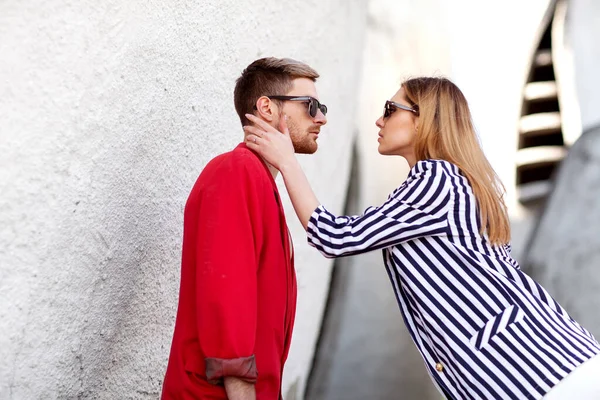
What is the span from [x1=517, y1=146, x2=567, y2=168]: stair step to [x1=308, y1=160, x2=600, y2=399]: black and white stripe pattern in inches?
120

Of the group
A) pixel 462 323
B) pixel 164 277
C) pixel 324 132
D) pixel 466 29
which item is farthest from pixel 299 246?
pixel 466 29

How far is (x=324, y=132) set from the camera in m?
3.64

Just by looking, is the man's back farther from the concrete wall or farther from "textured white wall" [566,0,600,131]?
"textured white wall" [566,0,600,131]

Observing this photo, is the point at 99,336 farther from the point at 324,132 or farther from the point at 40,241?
the point at 324,132

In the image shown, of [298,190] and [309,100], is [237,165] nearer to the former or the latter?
[298,190]

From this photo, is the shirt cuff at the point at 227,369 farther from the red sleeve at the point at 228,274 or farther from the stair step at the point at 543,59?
the stair step at the point at 543,59

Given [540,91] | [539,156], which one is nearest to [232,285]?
[539,156]

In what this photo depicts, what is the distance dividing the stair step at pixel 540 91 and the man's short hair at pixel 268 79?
310 cm

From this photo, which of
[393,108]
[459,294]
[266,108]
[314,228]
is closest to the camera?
[459,294]

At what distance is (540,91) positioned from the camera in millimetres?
4855

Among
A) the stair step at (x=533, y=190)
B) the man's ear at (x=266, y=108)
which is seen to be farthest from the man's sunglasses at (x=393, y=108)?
the stair step at (x=533, y=190)

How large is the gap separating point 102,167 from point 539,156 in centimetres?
347

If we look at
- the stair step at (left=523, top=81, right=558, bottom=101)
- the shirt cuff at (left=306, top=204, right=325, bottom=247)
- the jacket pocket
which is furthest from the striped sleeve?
the stair step at (left=523, top=81, right=558, bottom=101)

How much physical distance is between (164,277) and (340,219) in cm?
73
